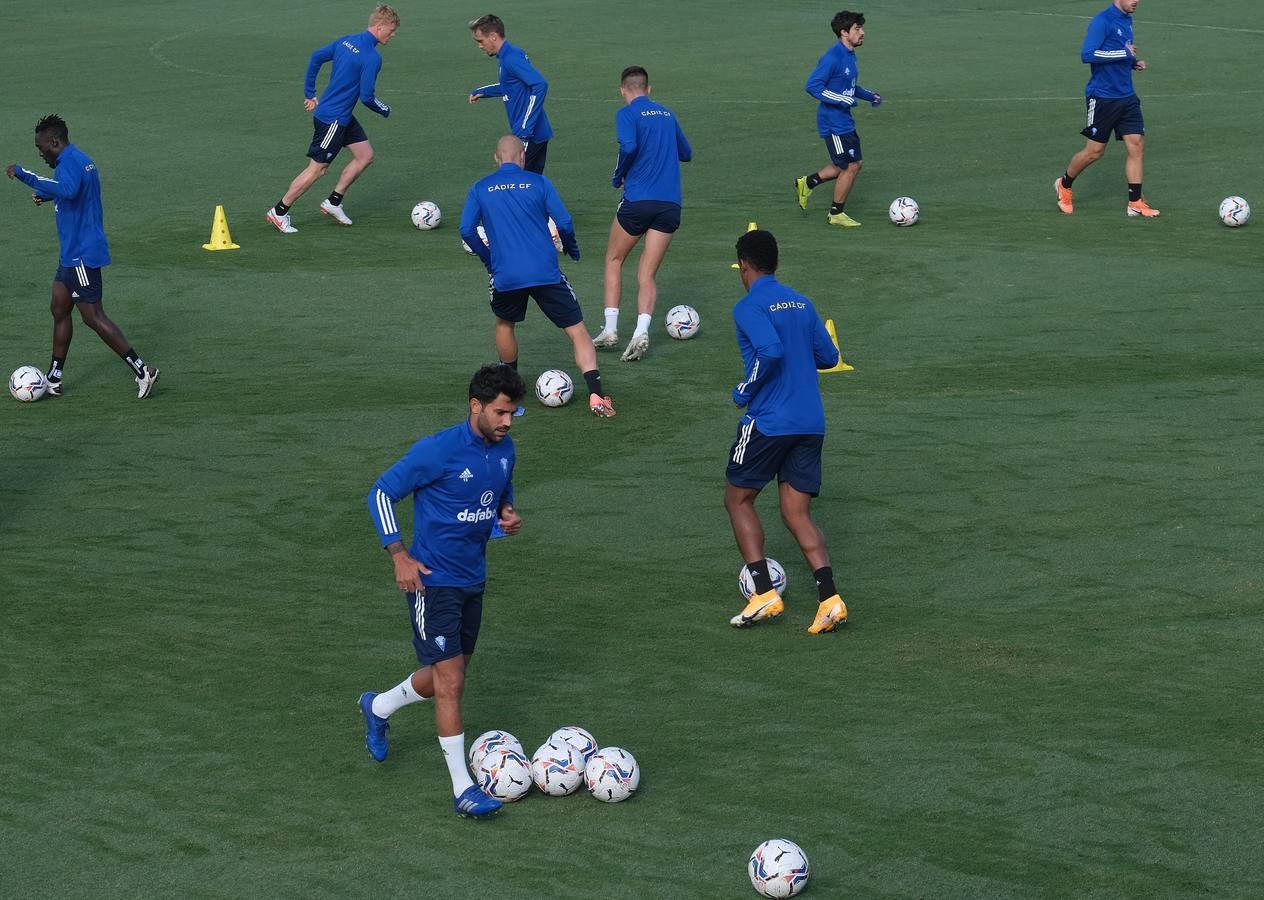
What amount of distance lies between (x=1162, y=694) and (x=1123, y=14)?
13.2 metres

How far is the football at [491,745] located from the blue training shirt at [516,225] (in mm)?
6261

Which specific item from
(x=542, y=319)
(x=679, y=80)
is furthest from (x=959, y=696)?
(x=679, y=80)

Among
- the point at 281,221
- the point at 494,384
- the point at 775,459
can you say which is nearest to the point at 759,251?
the point at 775,459

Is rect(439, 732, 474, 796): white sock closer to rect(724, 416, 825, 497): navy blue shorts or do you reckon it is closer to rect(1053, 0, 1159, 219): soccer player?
rect(724, 416, 825, 497): navy blue shorts

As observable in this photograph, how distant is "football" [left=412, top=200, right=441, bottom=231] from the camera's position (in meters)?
21.2

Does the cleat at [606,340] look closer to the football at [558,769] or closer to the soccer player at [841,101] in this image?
the soccer player at [841,101]

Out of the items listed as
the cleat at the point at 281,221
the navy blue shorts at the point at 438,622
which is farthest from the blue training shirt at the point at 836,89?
the navy blue shorts at the point at 438,622

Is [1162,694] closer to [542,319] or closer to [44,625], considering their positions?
[44,625]

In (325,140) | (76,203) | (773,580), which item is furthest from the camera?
(325,140)

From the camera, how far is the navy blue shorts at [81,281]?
1523 centimetres

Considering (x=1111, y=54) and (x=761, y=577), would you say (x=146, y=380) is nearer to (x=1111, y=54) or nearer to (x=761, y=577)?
(x=761, y=577)

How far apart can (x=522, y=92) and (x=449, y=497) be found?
11.9m

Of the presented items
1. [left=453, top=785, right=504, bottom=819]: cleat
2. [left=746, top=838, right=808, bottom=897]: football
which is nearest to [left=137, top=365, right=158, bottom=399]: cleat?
[left=453, top=785, right=504, bottom=819]: cleat

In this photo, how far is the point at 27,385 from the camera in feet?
50.7
